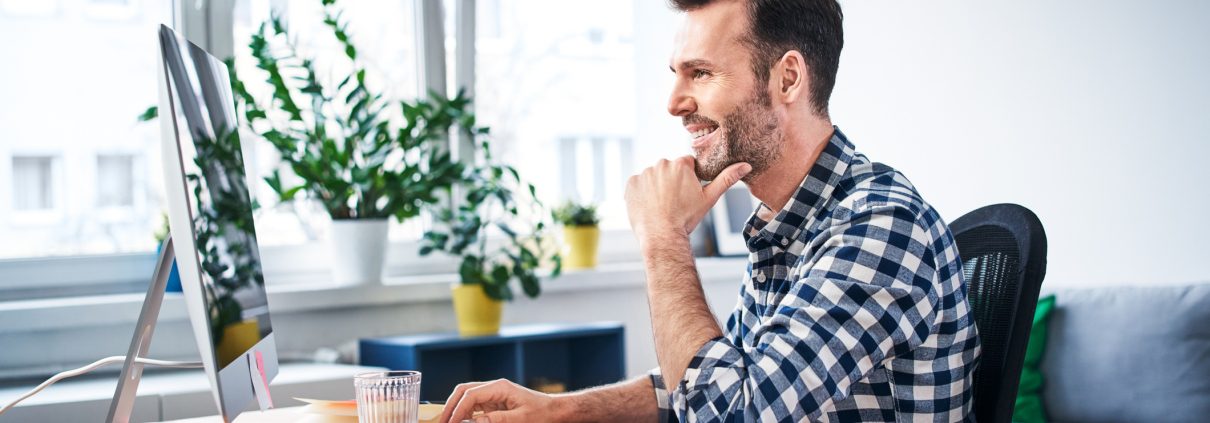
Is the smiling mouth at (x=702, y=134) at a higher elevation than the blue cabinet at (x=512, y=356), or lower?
higher

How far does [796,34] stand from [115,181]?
2.32m

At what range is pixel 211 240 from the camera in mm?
1088

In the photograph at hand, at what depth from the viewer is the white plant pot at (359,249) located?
3.14 m

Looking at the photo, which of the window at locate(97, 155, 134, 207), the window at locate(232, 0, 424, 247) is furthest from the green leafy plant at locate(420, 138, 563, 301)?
the window at locate(97, 155, 134, 207)

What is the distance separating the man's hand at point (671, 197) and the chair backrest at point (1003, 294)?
1.13 feet

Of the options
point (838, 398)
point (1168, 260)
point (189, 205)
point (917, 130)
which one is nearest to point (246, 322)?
point (189, 205)

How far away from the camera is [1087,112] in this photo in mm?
2869

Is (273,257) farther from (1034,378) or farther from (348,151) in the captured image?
(1034,378)

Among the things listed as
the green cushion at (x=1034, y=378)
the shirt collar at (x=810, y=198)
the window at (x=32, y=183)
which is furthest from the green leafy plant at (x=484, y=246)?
the shirt collar at (x=810, y=198)

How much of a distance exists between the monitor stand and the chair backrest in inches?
34.6

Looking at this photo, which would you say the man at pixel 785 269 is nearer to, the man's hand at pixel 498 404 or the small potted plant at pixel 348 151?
the man's hand at pixel 498 404

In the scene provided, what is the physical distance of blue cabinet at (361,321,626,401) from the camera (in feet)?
9.77

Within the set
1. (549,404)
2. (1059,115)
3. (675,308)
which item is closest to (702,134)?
(675,308)

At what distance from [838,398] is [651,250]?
356 mm
